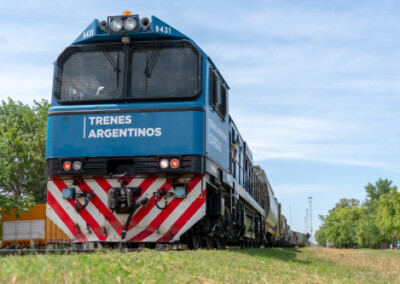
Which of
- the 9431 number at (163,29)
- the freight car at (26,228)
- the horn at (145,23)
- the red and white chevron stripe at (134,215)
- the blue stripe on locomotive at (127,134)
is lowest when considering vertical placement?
the freight car at (26,228)

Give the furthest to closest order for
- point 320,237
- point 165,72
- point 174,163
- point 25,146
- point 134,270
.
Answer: point 320,237 → point 25,146 → point 165,72 → point 174,163 → point 134,270

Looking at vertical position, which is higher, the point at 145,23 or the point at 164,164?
the point at 145,23

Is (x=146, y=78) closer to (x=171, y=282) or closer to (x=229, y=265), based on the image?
(x=229, y=265)

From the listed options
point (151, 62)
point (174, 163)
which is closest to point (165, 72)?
point (151, 62)

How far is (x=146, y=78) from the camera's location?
8820mm

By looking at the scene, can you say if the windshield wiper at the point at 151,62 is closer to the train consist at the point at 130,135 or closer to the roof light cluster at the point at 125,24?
the train consist at the point at 130,135

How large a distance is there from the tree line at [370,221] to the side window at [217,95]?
146 feet

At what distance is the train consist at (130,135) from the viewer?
8.47m

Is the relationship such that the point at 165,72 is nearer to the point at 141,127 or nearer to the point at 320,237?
the point at 141,127

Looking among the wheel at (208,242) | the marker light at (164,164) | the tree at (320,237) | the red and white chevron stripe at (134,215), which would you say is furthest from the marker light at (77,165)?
the tree at (320,237)

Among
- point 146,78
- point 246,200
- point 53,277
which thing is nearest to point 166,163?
point 146,78

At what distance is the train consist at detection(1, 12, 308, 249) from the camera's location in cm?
847

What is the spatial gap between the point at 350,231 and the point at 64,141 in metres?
106

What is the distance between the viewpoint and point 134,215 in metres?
8.60
